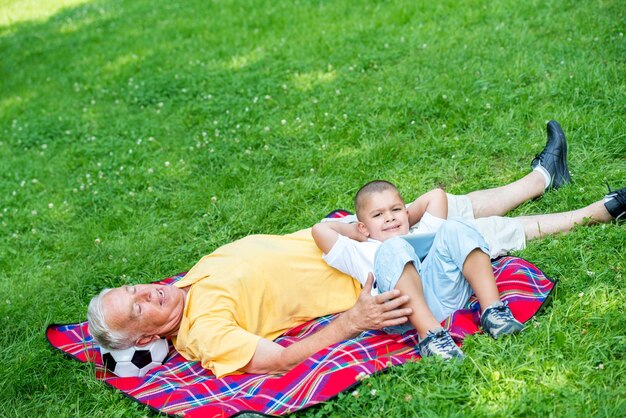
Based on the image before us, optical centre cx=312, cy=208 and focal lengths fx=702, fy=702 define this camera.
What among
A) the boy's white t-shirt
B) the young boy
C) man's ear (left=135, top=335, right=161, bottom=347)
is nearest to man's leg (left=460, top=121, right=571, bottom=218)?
the young boy

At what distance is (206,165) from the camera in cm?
716

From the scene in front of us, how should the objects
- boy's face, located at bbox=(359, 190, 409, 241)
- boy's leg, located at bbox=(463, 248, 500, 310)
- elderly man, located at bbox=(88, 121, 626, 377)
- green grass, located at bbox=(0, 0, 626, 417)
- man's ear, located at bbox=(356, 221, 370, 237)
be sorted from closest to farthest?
green grass, located at bbox=(0, 0, 626, 417), boy's leg, located at bbox=(463, 248, 500, 310), elderly man, located at bbox=(88, 121, 626, 377), boy's face, located at bbox=(359, 190, 409, 241), man's ear, located at bbox=(356, 221, 370, 237)

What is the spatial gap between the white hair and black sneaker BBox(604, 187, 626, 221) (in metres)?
3.25

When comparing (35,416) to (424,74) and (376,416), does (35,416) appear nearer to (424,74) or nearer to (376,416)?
(376,416)

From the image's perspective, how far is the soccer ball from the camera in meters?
4.45

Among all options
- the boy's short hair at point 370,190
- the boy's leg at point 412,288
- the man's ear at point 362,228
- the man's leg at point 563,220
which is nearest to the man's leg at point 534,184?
the man's leg at point 563,220

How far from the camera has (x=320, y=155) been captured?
678cm

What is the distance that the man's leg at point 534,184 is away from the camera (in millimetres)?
5293

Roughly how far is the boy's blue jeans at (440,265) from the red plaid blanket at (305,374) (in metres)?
0.11

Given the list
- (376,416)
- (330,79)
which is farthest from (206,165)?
(376,416)

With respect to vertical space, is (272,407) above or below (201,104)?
below

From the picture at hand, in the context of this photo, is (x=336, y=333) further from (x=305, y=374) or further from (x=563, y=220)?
(x=563, y=220)

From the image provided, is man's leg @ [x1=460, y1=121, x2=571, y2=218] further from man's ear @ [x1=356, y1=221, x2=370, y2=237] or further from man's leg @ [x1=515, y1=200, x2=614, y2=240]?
man's ear @ [x1=356, y1=221, x2=370, y2=237]

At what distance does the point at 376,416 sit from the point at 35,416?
2145 millimetres
